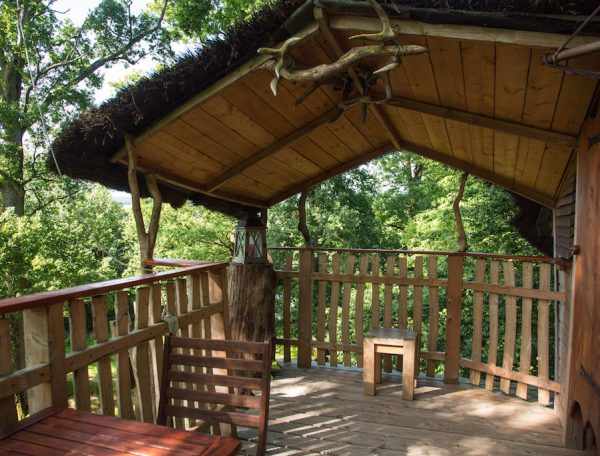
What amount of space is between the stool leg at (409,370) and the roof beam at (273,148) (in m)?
1.92

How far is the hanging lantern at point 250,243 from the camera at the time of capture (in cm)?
391

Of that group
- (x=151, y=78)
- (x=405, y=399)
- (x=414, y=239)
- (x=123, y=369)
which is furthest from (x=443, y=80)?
(x=414, y=239)

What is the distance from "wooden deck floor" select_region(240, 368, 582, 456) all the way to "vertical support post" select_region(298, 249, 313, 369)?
419 millimetres

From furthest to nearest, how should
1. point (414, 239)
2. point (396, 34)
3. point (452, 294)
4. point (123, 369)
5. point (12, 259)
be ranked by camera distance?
point (414, 239)
point (12, 259)
point (452, 294)
point (123, 369)
point (396, 34)

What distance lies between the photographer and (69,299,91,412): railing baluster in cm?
181

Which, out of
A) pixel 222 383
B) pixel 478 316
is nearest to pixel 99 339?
pixel 222 383

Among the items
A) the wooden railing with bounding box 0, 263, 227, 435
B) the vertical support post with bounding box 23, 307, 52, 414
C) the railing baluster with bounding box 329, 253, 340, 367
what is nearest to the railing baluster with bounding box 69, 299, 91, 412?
the wooden railing with bounding box 0, 263, 227, 435

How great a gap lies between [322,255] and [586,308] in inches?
97.1

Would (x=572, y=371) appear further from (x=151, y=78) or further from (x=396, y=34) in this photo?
(x=151, y=78)

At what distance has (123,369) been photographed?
2.11m

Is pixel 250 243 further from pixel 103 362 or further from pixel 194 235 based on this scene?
pixel 194 235

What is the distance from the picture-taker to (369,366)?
3.66m

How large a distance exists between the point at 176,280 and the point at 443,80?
2012 mm

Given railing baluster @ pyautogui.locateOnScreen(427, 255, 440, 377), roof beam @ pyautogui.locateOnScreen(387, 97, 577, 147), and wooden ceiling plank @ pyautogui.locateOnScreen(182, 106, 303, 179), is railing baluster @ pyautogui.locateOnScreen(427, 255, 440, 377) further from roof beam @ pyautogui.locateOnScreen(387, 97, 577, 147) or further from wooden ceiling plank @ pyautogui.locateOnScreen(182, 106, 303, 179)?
wooden ceiling plank @ pyautogui.locateOnScreen(182, 106, 303, 179)
